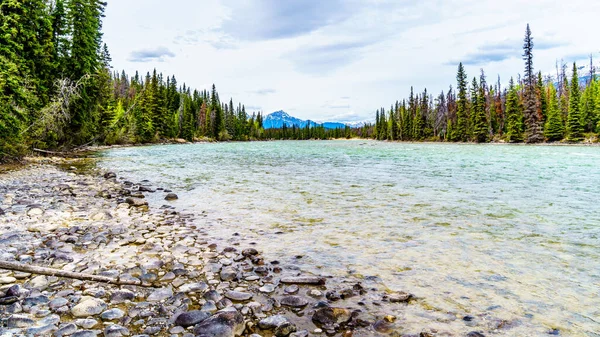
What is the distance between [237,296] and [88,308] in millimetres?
1559

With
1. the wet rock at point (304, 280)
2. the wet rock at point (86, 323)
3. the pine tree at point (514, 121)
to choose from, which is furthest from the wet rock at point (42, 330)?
the pine tree at point (514, 121)

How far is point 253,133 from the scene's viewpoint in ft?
479

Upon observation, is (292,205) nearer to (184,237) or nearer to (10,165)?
(184,237)

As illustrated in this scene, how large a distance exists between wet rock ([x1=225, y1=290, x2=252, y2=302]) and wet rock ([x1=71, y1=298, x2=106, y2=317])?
1.33m

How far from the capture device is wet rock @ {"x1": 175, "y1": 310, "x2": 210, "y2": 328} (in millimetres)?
3357

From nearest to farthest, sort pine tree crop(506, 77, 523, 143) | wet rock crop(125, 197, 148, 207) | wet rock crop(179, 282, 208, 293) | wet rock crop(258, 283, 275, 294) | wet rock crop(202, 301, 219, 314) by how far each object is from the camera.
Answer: wet rock crop(202, 301, 219, 314), wet rock crop(179, 282, 208, 293), wet rock crop(258, 283, 275, 294), wet rock crop(125, 197, 148, 207), pine tree crop(506, 77, 523, 143)

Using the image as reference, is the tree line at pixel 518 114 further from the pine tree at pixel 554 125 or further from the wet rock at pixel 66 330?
the wet rock at pixel 66 330

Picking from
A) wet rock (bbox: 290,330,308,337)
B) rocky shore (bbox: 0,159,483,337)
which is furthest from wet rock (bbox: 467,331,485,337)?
wet rock (bbox: 290,330,308,337)

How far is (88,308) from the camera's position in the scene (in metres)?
3.55

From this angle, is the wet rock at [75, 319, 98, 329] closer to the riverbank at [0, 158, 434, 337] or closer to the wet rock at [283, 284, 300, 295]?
the riverbank at [0, 158, 434, 337]

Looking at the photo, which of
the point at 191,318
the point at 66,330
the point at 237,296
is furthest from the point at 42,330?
the point at 237,296

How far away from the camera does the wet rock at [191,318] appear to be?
11.0ft

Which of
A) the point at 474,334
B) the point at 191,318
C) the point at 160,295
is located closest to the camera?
the point at 474,334

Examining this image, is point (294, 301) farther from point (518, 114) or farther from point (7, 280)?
point (518, 114)
